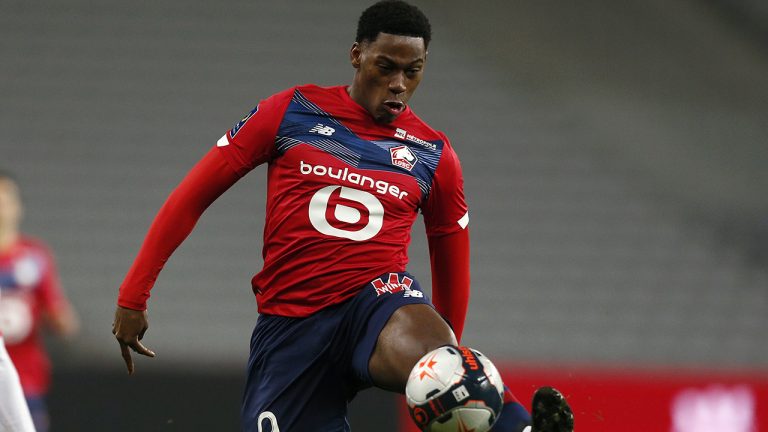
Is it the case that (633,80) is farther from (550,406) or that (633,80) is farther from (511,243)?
(550,406)

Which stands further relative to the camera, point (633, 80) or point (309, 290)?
point (633, 80)

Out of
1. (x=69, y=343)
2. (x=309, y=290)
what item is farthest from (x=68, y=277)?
(x=309, y=290)

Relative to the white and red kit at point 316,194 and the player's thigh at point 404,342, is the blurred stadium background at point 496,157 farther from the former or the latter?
the player's thigh at point 404,342

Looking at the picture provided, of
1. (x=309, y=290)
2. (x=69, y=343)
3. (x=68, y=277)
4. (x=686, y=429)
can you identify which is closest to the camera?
(x=309, y=290)

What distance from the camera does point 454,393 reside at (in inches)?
124

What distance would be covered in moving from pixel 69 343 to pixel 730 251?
591 centimetres

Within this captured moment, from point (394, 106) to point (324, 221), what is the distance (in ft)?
1.51

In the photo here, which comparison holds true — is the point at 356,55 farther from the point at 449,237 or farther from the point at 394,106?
the point at 449,237

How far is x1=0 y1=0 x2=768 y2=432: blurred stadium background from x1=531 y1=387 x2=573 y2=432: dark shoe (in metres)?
6.28

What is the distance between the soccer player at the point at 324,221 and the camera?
3771 millimetres

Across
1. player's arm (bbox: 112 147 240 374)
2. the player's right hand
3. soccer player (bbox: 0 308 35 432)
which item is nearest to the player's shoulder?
player's arm (bbox: 112 147 240 374)

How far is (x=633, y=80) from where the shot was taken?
1120 centimetres

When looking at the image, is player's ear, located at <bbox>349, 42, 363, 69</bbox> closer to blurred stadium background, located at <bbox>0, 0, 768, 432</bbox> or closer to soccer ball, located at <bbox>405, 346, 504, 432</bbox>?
soccer ball, located at <bbox>405, 346, 504, 432</bbox>

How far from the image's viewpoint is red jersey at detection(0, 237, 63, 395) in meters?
7.18
